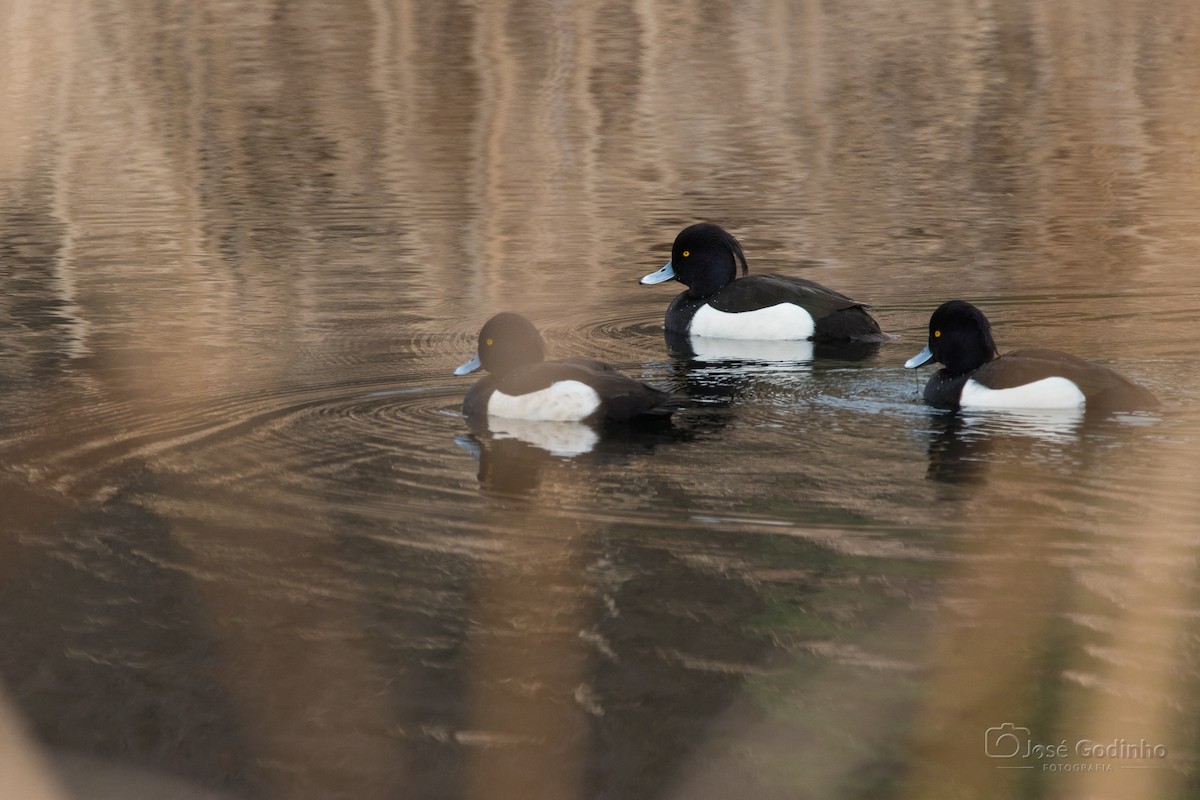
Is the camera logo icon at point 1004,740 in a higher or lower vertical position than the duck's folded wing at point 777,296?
lower

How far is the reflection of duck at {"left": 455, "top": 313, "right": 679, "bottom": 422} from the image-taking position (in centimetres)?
907

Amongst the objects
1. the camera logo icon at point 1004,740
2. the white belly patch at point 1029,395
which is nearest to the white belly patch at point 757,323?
the white belly patch at point 1029,395

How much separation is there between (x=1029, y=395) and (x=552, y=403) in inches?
103

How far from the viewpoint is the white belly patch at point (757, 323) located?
11.9 metres

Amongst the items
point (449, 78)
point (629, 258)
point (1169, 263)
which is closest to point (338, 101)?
point (449, 78)

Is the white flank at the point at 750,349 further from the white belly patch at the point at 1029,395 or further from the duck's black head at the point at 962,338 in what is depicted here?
the white belly patch at the point at 1029,395

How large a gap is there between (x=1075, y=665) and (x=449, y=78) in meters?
25.8

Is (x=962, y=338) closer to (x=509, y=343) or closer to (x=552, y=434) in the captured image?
(x=552, y=434)

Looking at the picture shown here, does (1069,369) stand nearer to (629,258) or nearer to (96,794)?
(96,794)

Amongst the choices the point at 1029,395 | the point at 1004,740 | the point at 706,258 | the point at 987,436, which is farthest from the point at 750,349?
the point at 1004,740

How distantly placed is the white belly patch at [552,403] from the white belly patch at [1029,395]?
2.10 m

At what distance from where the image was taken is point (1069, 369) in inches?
347

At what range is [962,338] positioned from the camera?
9.50 metres

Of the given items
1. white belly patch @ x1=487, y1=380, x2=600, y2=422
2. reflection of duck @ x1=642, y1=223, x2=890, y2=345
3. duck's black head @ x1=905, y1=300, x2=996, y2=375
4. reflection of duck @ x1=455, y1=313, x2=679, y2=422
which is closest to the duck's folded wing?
reflection of duck @ x1=642, y1=223, x2=890, y2=345
